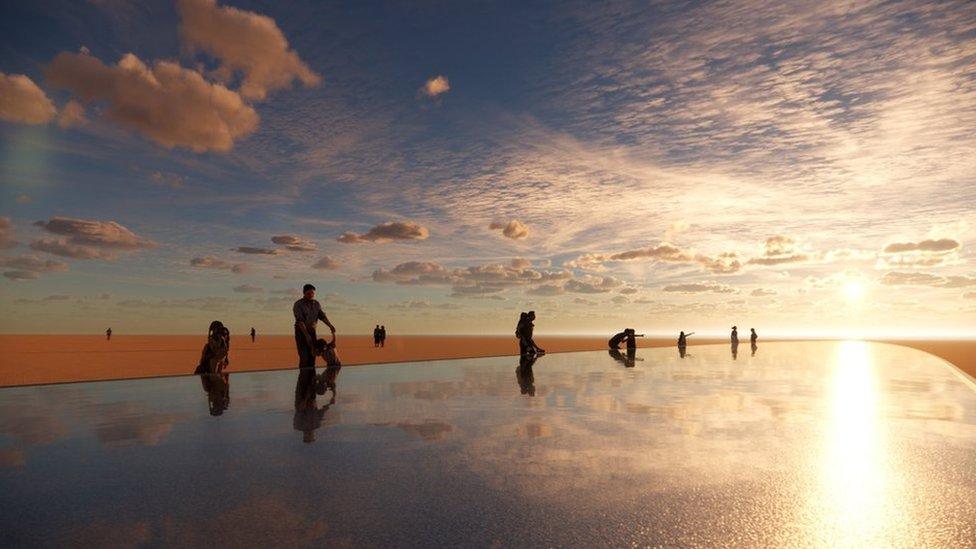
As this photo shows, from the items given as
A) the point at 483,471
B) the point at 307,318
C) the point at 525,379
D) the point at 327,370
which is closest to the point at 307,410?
the point at 483,471

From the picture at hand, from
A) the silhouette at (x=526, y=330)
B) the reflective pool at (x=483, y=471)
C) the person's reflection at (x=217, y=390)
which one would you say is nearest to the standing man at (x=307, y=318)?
the person's reflection at (x=217, y=390)

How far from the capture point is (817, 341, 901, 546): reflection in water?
418 cm

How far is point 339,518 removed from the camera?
436cm

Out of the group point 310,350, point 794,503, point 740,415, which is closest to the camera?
point 794,503

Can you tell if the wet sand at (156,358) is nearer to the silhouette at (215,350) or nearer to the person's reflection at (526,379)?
the silhouette at (215,350)

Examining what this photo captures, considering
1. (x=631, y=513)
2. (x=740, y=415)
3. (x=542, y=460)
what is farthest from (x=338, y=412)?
(x=740, y=415)

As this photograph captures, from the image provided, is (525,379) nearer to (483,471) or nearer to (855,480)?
(483,471)

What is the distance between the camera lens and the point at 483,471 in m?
5.79

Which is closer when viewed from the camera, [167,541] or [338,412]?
[167,541]

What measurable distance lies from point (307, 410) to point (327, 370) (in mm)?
8787

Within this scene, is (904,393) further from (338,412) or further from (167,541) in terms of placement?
(167,541)

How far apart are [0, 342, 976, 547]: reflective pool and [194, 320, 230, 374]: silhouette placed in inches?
173

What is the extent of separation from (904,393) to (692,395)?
5.78 metres

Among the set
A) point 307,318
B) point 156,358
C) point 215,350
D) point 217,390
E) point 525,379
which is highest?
point 307,318
